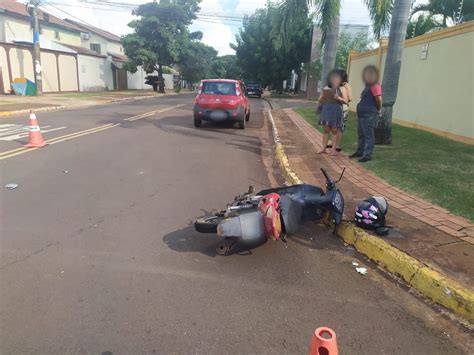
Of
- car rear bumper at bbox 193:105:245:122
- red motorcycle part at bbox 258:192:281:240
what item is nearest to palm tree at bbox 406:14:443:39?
car rear bumper at bbox 193:105:245:122

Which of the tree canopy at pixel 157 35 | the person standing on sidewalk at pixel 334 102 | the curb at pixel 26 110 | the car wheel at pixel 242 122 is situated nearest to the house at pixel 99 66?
the tree canopy at pixel 157 35

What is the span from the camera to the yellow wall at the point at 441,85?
9.41 metres

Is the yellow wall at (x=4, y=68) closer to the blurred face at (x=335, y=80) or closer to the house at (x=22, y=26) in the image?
the house at (x=22, y=26)

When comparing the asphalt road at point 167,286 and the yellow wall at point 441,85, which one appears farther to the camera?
the yellow wall at point 441,85

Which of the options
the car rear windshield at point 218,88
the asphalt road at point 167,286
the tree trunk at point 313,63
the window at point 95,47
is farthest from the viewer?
the window at point 95,47

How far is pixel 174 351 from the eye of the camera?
8.05 feet

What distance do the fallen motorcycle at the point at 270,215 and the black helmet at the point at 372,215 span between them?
0.71 ft

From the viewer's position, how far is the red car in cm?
1254

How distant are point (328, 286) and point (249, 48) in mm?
39122

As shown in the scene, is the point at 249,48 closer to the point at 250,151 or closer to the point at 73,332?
the point at 250,151

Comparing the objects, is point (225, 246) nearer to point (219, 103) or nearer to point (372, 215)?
point (372, 215)

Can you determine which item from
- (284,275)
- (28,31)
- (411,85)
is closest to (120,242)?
(284,275)

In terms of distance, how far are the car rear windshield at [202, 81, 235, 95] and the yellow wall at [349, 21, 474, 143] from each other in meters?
5.83

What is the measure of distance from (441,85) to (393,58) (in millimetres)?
3025
